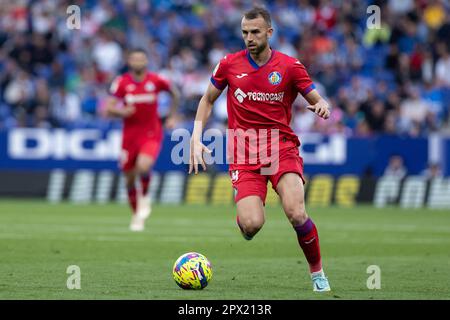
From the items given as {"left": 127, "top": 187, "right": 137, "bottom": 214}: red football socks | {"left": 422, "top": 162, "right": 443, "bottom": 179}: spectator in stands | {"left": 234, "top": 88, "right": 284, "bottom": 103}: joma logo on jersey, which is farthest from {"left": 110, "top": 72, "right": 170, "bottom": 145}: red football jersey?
{"left": 422, "top": 162, "right": 443, "bottom": 179}: spectator in stands

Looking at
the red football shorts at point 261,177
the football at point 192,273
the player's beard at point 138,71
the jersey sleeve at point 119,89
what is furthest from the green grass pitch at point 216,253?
the player's beard at point 138,71

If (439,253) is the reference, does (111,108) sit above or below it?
above

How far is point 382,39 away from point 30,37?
374 inches

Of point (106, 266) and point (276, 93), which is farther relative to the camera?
point (106, 266)

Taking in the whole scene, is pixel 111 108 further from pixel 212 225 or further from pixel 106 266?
pixel 106 266

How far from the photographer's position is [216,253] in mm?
13453

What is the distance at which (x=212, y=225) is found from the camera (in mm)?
17969

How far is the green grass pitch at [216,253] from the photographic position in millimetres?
9477

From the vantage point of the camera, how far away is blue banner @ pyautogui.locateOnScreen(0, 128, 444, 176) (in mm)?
24359

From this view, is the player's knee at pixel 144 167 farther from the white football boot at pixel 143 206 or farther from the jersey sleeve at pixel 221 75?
the jersey sleeve at pixel 221 75

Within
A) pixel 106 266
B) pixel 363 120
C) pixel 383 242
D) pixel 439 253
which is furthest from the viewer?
pixel 363 120

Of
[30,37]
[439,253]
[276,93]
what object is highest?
[30,37]
